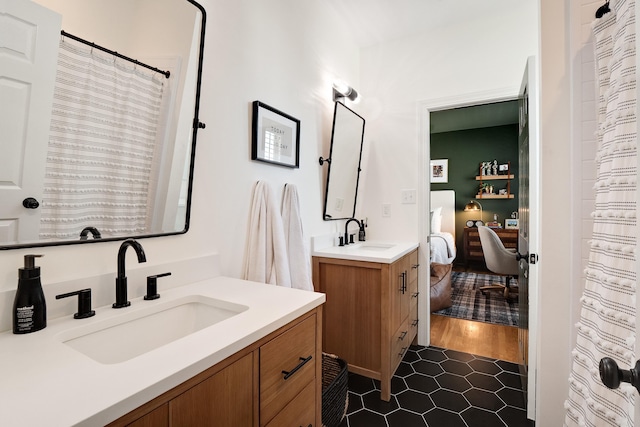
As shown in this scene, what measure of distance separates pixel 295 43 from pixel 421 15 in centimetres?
116

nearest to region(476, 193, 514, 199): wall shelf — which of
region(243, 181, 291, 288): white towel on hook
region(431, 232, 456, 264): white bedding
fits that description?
region(431, 232, 456, 264): white bedding

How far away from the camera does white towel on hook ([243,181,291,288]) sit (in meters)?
1.52

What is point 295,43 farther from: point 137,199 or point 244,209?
point 137,199

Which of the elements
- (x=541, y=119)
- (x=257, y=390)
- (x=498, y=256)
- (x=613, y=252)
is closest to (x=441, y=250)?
(x=498, y=256)

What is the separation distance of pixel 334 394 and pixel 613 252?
1265mm

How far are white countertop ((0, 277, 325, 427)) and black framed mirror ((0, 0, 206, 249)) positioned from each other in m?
0.30

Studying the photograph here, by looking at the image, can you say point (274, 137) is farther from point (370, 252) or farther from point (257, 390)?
point (257, 390)

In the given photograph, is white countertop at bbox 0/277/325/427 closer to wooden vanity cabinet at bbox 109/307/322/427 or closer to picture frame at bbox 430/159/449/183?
wooden vanity cabinet at bbox 109/307/322/427

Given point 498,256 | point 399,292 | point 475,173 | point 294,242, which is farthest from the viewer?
point 475,173

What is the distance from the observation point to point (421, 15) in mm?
2414

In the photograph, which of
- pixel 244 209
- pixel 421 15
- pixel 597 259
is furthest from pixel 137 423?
pixel 421 15

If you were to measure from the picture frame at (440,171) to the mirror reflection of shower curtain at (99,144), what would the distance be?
220 inches

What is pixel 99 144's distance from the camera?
966 millimetres

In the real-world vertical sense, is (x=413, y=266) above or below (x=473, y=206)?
below
